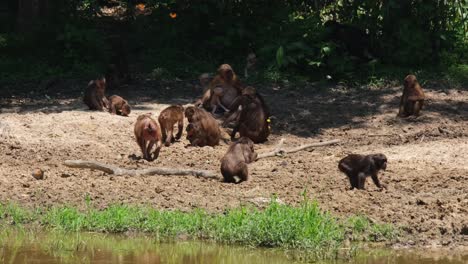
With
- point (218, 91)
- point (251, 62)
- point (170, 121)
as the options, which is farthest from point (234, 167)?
point (251, 62)

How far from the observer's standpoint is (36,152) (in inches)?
580

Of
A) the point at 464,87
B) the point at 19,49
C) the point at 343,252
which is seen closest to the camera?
the point at 343,252

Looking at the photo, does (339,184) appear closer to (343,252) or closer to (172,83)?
(343,252)

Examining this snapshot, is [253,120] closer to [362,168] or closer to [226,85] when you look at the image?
[226,85]

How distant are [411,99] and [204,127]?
399 centimetres

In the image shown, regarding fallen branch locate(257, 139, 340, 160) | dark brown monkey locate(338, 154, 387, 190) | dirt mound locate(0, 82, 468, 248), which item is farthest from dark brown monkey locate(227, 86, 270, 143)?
dark brown monkey locate(338, 154, 387, 190)

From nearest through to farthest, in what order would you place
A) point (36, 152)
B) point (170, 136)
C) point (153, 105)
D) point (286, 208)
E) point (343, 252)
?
1. point (343, 252)
2. point (286, 208)
3. point (36, 152)
4. point (170, 136)
5. point (153, 105)

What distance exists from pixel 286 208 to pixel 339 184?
2471mm

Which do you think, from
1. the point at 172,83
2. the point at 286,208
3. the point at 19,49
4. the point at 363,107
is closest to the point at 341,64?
the point at 363,107

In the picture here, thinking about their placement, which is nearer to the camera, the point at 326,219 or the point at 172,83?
the point at 326,219

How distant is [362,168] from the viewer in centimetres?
1267

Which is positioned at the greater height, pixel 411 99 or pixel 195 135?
pixel 411 99

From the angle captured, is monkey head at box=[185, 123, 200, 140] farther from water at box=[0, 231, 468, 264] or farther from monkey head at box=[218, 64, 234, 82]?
water at box=[0, 231, 468, 264]

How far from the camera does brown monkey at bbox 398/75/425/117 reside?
57.7 feet
